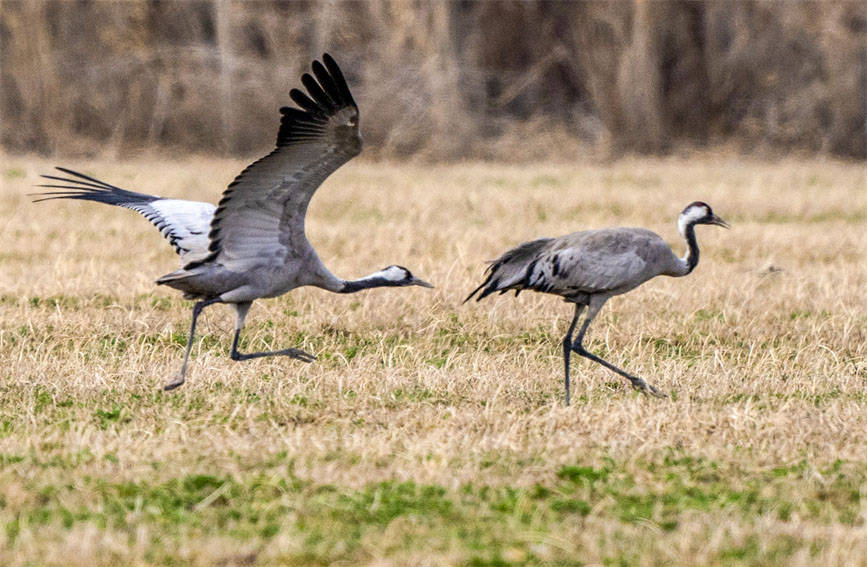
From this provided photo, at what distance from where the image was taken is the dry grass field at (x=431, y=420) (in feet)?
13.7

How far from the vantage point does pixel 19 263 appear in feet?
33.3

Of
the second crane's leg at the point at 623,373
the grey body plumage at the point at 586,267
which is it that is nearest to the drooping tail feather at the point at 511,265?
the grey body plumage at the point at 586,267

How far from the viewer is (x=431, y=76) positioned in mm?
19969

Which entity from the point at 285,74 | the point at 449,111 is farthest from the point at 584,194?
the point at 285,74

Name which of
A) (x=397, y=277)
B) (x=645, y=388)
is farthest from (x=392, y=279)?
(x=645, y=388)

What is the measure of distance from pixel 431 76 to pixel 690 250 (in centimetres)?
1340

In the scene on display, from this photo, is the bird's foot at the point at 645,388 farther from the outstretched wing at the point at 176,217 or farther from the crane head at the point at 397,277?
the outstretched wing at the point at 176,217

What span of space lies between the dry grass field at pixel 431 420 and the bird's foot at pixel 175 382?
57mm

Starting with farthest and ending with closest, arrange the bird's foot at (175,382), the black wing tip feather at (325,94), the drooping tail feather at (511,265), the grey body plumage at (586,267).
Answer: the drooping tail feather at (511,265)
the grey body plumage at (586,267)
the bird's foot at (175,382)
the black wing tip feather at (325,94)

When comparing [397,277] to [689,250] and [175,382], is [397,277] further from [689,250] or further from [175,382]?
[689,250]

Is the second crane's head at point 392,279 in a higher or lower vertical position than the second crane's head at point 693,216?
lower

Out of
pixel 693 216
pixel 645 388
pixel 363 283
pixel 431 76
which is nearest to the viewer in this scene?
pixel 645 388

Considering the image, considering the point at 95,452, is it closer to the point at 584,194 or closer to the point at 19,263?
the point at 19,263

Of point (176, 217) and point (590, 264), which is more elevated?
point (176, 217)
